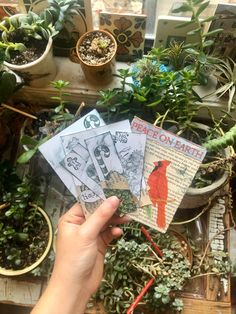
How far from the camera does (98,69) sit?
1202 millimetres

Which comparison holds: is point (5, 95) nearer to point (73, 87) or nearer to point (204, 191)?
point (73, 87)

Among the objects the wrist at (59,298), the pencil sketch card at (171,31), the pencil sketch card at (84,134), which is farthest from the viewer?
the pencil sketch card at (171,31)

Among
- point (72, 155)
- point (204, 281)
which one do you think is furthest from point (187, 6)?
point (204, 281)

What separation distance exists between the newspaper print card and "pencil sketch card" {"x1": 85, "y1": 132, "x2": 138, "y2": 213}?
0.04m

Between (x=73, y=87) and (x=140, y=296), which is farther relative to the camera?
(x=73, y=87)

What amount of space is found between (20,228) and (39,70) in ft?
1.80

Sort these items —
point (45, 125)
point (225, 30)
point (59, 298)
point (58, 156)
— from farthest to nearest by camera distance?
point (45, 125), point (225, 30), point (58, 156), point (59, 298)

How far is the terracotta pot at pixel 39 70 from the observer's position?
1.17 meters

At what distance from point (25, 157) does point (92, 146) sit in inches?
8.9

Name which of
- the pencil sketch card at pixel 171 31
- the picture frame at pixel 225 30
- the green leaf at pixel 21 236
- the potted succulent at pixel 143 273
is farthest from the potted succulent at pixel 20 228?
the picture frame at pixel 225 30

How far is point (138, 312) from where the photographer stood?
118cm

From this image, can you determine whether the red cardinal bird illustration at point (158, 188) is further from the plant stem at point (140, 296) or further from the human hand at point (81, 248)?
the plant stem at point (140, 296)

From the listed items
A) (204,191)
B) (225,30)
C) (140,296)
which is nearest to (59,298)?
(140,296)

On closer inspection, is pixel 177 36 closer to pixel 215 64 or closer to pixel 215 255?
pixel 215 64
